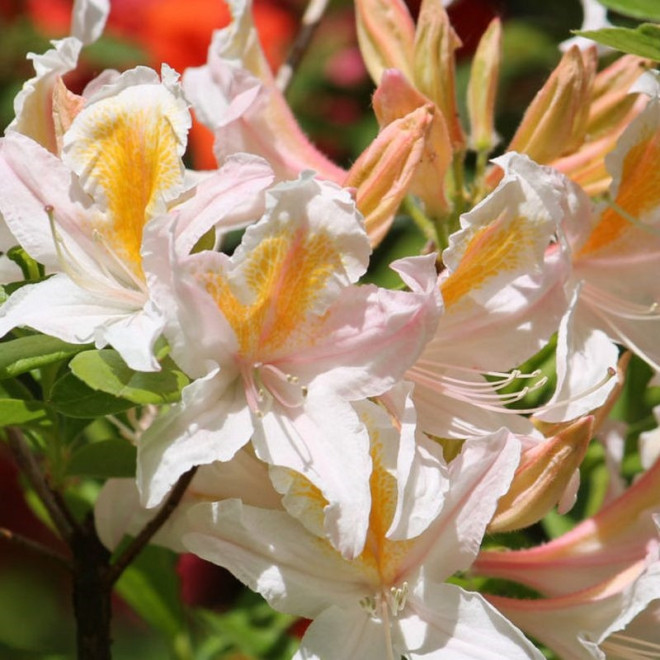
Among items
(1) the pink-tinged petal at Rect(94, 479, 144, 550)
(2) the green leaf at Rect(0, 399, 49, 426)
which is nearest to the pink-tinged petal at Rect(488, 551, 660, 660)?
(1) the pink-tinged petal at Rect(94, 479, 144, 550)

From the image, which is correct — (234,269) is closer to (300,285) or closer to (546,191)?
(300,285)

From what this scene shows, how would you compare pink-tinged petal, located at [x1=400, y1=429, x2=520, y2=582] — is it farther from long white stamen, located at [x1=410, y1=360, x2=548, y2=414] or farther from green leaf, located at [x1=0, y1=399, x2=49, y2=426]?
green leaf, located at [x1=0, y1=399, x2=49, y2=426]

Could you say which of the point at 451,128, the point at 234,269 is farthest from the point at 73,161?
the point at 451,128

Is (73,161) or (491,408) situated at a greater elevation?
(73,161)

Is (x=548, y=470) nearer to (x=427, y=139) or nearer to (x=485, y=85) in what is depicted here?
(x=427, y=139)

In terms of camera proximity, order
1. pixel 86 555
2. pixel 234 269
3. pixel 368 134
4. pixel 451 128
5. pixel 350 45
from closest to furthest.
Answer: pixel 234 269 < pixel 86 555 < pixel 451 128 < pixel 368 134 < pixel 350 45

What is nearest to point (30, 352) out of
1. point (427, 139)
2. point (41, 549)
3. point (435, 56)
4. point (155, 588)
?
point (41, 549)

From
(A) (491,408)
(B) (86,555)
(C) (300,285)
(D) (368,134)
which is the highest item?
(C) (300,285)
